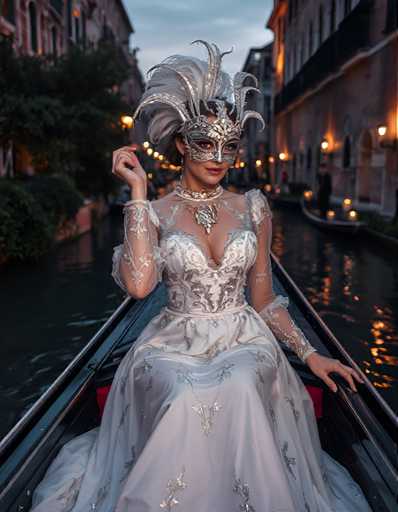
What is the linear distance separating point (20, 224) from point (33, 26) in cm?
1223

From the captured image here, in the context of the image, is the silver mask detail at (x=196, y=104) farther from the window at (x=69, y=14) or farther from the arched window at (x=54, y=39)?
the window at (x=69, y=14)

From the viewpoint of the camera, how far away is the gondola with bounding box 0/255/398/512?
7.30 ft

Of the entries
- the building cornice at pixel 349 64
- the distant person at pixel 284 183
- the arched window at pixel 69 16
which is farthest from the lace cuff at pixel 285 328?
the distant person at pixel 284 183

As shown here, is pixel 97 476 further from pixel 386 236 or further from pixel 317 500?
pixel 386 236

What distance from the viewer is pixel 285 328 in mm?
2561

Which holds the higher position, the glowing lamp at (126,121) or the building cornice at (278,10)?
the building cornice at (278,10)

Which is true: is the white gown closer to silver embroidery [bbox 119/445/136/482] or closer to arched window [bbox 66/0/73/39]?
silver embroidery [bbox 119/445/136/482]

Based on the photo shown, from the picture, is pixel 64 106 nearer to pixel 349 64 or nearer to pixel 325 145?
pixel 349 64

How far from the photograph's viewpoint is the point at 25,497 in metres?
2.25

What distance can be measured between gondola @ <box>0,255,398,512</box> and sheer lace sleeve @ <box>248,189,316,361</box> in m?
0.41

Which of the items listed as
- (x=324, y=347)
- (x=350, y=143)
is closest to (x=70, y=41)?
(x=350, y=143)

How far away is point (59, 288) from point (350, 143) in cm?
1365

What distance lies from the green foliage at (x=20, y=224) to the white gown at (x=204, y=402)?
23.0 feet

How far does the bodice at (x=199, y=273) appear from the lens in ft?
7.73
